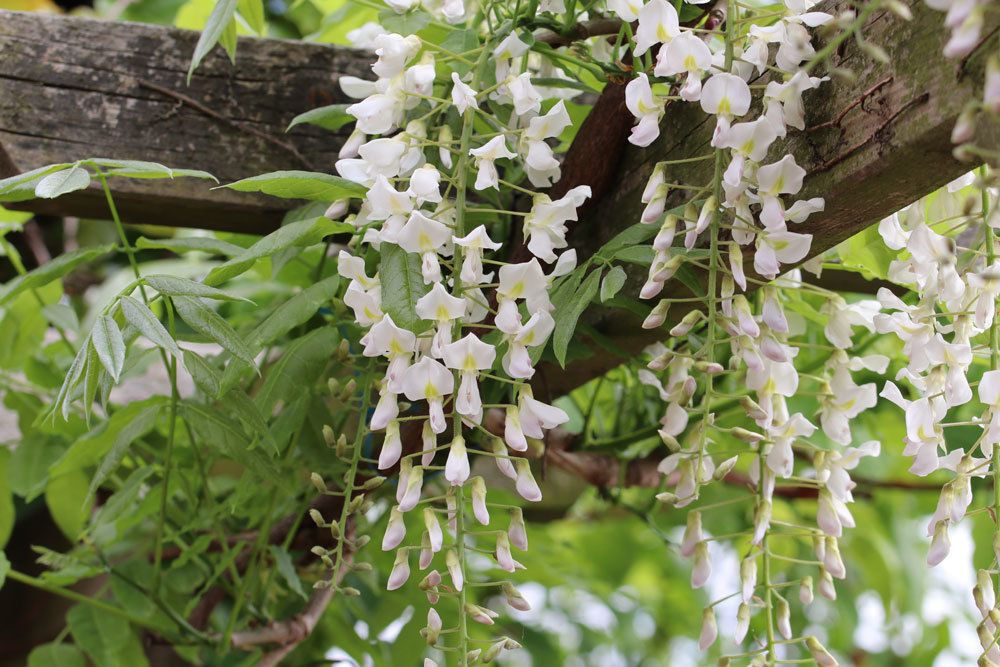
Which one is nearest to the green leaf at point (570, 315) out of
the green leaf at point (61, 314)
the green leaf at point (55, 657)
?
the green leaf at point (61, 314)

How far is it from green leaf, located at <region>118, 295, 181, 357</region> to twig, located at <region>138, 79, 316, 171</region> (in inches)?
11.9

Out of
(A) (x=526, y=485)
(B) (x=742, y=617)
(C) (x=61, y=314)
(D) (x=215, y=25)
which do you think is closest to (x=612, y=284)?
(A) (x=526, y=485)

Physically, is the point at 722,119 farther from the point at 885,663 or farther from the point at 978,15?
the point at 885,663

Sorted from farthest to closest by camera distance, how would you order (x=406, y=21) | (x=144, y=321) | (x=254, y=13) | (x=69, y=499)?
1. (x=69, y=499)
2. (x=254, y=13)
3. (x=406, y=21)
4. (x=144, y=321)

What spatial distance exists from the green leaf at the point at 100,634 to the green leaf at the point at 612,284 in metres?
0.64

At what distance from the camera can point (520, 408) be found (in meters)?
0.62

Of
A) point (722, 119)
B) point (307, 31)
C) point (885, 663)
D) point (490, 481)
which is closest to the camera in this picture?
point (722, 119)

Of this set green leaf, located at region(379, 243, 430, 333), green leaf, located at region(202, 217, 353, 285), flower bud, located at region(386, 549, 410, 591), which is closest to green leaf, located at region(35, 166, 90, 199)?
green leaf, located at region(202, 217, 353, 285)

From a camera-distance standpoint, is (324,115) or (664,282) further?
(324,115)

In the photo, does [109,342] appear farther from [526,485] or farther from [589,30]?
[589,30]

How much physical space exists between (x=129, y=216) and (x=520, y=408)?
0.49 meters

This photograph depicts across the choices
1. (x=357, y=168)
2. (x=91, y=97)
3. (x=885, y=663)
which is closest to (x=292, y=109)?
(x=91, y=97)

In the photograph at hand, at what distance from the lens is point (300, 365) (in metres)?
0.71

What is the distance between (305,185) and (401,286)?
11 centimetres
